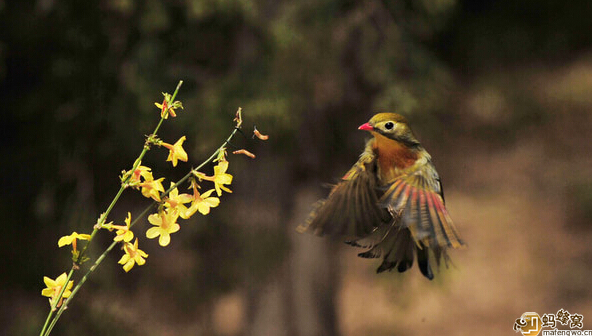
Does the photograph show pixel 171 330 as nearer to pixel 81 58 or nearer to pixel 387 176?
pixel 81 58

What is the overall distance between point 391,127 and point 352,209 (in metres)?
0.10

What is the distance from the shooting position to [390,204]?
2.35 feet

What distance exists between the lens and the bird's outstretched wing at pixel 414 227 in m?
0.62

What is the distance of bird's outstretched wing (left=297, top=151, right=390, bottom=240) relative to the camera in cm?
65

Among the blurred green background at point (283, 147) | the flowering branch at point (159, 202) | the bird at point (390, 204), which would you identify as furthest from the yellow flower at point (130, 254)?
the blurred green background at point (283, 147)

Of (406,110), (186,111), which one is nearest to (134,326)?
(186,111)

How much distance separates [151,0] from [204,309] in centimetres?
218

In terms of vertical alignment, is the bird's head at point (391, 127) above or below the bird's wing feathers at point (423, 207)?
above

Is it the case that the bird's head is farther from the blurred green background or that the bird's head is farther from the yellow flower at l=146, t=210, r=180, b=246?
the blurred green background

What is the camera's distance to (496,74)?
5375 mm

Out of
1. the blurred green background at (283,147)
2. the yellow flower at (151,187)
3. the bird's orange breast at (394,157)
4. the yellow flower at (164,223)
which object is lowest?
the yellow flower at (164,223)

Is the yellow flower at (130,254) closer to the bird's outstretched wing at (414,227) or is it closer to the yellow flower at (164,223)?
the yellow flower at (164,223)

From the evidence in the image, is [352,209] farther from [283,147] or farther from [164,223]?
[283,147]

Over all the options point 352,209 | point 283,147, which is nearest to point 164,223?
point 352,209
